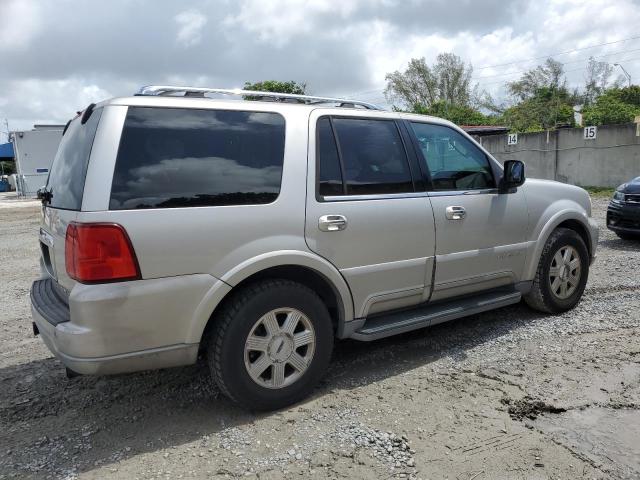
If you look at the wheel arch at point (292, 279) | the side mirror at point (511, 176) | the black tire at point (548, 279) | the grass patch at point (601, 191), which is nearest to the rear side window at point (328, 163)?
the wheel arch at point (292, 279)

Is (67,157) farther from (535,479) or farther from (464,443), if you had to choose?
(535,479)

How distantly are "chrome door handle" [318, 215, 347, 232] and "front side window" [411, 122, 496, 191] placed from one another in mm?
979

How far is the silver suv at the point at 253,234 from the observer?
9.07ft

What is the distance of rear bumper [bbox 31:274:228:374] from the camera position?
2.70 m

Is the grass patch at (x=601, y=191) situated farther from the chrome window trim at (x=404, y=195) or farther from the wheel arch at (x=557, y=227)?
the chrome window trim at (x=404, y=195)

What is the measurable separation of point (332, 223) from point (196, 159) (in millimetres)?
928

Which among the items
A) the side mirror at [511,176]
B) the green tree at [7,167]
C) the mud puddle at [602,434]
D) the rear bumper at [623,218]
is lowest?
the mud puddle at [602,434]

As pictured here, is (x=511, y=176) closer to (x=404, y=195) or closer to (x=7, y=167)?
(x=404, y=195)

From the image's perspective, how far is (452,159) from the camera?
4.33 m

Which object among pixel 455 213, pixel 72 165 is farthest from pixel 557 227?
pixel 72 165

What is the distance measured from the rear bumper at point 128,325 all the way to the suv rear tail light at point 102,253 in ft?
0.17

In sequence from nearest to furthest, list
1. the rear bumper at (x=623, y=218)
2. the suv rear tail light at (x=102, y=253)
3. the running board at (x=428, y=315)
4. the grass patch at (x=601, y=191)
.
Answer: the suv rear tail light at (x=102, y=253)
the running board at (x=428, y=315)
the rear bumper at (x=623, y=218)
the grass patch at (x=601, y=191)

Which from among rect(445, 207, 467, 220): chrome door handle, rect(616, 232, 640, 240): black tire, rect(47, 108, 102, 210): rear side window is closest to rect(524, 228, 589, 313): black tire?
rect(445, 207, 467, 220): chrome door handle

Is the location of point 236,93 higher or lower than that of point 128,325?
higher
